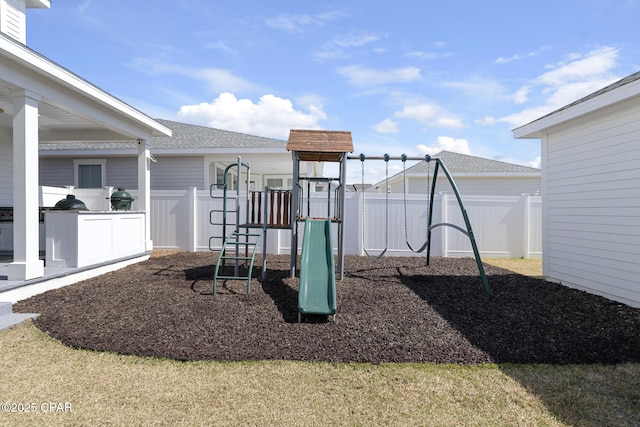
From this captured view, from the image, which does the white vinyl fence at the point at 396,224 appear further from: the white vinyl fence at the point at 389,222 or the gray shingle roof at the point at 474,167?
the gray shingle roof at the point at 474,167

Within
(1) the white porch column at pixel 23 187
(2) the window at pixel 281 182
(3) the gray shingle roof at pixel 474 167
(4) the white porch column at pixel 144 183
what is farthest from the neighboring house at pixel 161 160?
(3) the gray shingle roof at pixel 474 167

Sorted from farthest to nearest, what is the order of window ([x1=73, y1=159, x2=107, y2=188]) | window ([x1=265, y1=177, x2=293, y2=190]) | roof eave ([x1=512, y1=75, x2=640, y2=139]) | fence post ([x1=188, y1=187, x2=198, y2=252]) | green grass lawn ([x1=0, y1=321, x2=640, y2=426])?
window ([x1=265, y1=177, x2=293, y2=190])
window ([x1=73, y1=159, x2=107, y2=188])
fence post ([x1=188, y1=187, x2=198, y2=252])
roof eave ([x1=512, y1=75, x2=640, y2=139])
green grass lawn ([x1=0, y1=321, x2=640, y2=426])

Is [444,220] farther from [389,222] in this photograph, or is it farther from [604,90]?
[604,90]

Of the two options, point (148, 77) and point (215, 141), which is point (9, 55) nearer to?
point (148, 77)

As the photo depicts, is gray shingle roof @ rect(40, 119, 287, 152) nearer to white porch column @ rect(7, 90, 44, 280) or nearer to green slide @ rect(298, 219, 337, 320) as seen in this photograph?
green slide @ rect(298, 219, 337, 320)

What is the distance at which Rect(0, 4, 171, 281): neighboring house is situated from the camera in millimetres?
5129

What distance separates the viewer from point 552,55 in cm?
745

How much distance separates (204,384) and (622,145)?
6.70 meters

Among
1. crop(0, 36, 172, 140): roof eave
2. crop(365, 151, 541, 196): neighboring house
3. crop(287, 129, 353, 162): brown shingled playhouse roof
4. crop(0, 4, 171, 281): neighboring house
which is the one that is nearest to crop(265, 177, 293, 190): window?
crop(365, 151, 541, 196): neighboring house

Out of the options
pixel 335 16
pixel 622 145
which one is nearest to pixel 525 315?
pixel 622 145

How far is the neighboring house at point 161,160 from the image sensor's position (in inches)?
469

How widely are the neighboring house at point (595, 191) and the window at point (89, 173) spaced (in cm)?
1315

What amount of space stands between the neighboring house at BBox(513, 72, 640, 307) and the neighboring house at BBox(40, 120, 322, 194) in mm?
7002

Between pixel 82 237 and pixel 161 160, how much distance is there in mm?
6716
